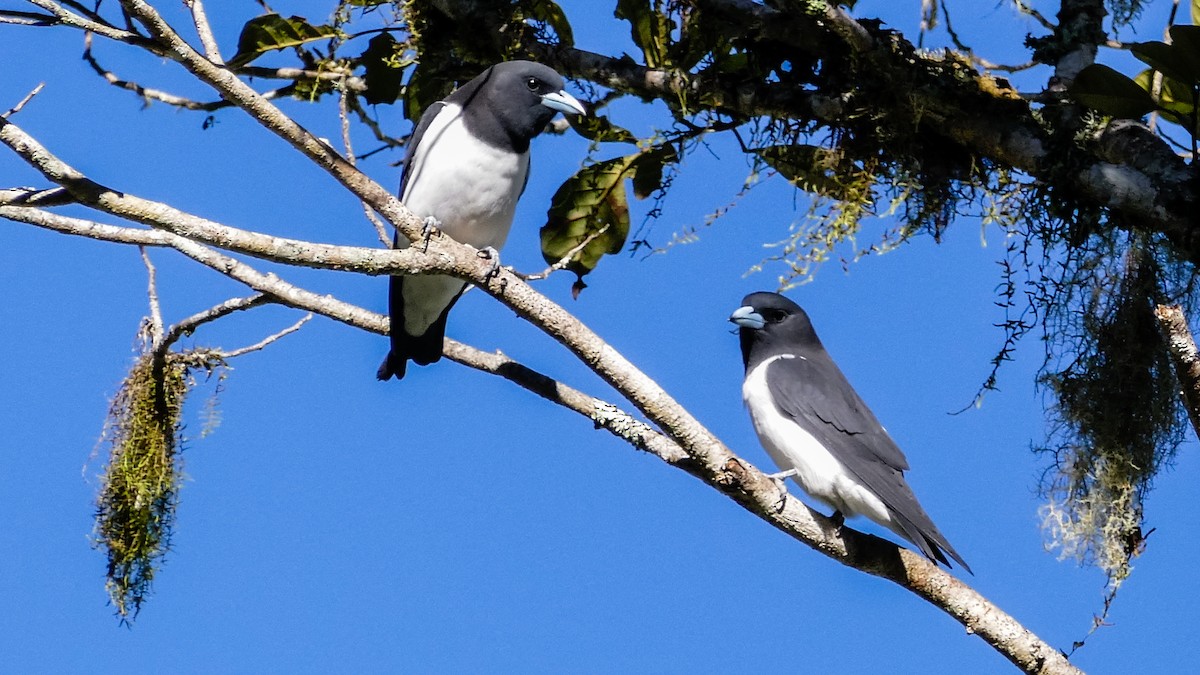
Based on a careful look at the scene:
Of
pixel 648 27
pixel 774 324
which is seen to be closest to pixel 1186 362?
pixel 774 324

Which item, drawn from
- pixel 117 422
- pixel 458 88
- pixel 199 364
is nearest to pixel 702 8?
pixel 458 88

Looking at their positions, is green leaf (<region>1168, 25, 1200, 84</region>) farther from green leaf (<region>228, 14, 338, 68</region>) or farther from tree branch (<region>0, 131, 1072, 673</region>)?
green leaf (<region>228, 14, 338, 68</region>)

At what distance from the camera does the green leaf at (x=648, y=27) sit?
4.70 meters

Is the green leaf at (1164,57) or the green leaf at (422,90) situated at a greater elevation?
the green leaf at (422,90)

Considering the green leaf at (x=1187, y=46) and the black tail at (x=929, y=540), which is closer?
the green leaf at (x=1187, y=46)

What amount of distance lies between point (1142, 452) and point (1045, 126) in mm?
1036

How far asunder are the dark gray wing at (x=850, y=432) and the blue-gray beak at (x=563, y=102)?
3.87 ft

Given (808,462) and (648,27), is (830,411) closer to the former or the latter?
(808,462)

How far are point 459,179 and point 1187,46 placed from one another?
8.25ft

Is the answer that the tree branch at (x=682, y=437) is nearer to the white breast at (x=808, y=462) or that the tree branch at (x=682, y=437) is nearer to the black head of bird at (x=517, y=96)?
the white breast at (x=808, y=462)

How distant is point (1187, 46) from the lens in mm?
3756

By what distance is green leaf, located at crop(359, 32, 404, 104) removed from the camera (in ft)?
16.5

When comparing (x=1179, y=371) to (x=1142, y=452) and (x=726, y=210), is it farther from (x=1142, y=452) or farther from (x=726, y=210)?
(x=726, y=210)

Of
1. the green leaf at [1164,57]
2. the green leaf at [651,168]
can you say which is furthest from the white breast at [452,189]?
the green leaf at [1164,57]
